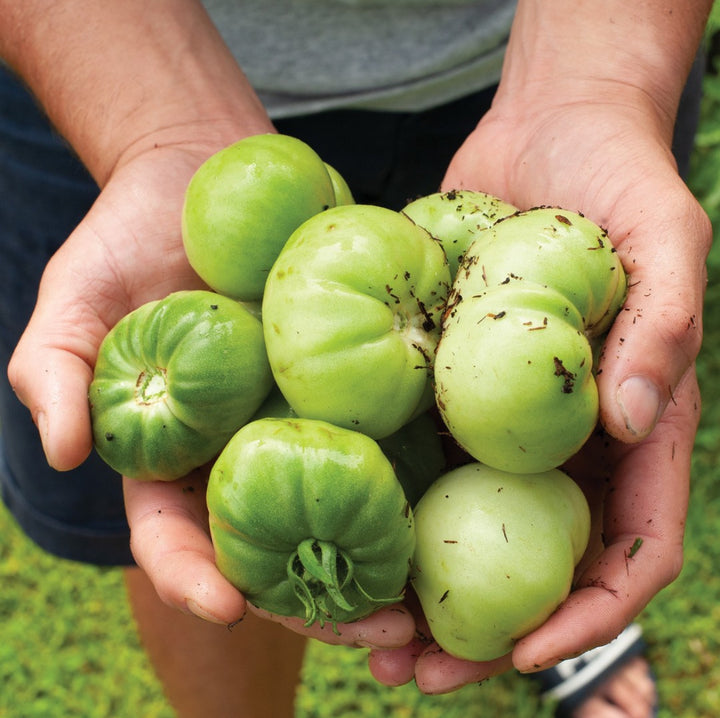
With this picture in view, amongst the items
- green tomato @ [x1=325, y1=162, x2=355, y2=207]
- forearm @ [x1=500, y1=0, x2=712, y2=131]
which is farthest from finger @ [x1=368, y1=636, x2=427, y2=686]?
forearm @ [x1=500, y1=0, x2=712, y2=131]

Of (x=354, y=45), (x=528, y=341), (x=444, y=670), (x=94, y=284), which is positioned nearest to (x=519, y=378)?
(x=528, y=341)

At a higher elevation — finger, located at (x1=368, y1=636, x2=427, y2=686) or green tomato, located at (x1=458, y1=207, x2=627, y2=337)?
green tomato, located at (x1=458, y1=207, x2=627, y2=337)

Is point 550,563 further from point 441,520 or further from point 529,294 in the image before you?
point 529,294

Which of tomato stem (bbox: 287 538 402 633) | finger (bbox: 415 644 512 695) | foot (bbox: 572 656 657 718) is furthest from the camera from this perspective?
foot (bbox: 572 656 657 718)

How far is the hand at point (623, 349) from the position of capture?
68.0 inches

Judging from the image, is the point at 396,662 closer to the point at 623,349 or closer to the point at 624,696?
the point at 623,349

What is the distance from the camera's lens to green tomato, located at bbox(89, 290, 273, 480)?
6.17ft

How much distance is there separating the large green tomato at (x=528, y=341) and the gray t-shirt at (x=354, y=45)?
1072mm

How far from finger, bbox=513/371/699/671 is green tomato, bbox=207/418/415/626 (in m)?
0.32

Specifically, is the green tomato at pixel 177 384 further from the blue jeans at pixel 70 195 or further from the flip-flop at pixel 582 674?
the flip-flop at pixel 582 674

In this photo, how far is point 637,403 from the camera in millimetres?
1691

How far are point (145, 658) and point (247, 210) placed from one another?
2554 mm

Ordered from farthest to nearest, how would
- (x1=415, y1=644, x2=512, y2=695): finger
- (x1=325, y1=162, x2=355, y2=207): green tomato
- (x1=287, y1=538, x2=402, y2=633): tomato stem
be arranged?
1. (x1=325, y1=162, x2=355, y2=207): green tomato
2. (x1=415, y1=644, x2=512, y2=695): finger
3. (x1=287, y1=538, x2=402, y2=633): tomato stem

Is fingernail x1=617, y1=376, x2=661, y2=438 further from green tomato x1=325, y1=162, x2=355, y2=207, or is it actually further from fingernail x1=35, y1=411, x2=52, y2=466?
fingernail x1=35, y1=411, x2=52, y2=466
